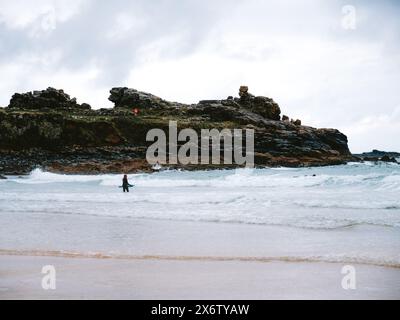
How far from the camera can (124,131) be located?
65.2 meters

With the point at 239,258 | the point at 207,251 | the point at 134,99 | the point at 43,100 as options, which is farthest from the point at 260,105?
the point at 239,258

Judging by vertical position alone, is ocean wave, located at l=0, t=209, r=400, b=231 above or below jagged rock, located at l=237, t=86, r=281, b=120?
below

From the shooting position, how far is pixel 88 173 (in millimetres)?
49406

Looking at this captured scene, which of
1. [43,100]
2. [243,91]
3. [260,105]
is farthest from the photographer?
[243,91]

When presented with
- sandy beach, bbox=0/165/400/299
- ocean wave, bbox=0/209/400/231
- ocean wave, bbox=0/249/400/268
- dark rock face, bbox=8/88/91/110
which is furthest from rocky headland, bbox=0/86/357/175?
ocean wave, bbox=0/249/400/268

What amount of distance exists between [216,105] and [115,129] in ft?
67.1

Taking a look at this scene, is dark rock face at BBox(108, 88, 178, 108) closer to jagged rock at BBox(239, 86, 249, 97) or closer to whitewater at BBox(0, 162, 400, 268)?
jagged rock at BBox(239, 86, 249, 97)

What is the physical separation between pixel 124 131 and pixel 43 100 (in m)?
16.2

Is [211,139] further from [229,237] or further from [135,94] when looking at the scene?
[229,237]

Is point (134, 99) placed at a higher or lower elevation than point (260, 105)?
higher

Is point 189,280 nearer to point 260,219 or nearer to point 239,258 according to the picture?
point 239,258

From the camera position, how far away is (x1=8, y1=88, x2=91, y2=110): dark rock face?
72.4m

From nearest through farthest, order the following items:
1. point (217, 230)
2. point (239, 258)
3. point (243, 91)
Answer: point (239, 258), point (217, 230), point (243, 91)
